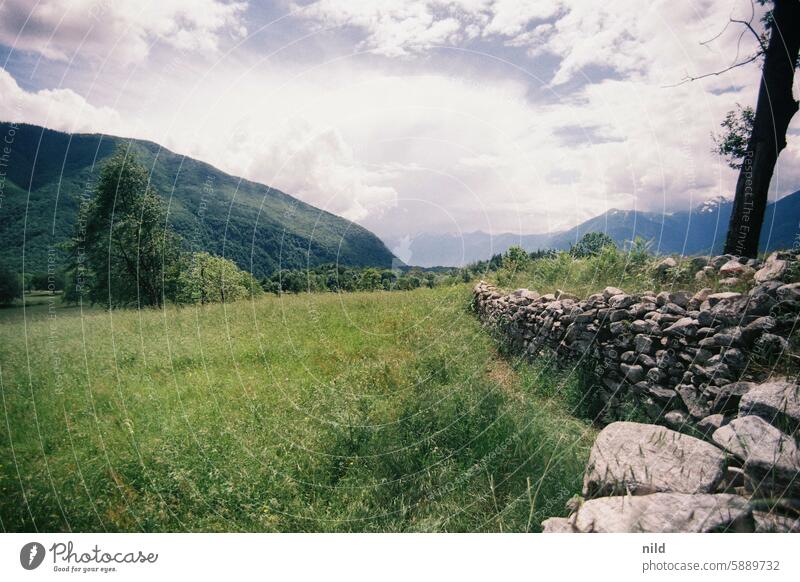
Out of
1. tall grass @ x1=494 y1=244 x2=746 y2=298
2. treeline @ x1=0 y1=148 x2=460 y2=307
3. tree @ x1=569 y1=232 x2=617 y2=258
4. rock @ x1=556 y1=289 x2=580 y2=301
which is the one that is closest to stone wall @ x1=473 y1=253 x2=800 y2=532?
tall grass @ x1=494 y1=244 x2=746 y2=298

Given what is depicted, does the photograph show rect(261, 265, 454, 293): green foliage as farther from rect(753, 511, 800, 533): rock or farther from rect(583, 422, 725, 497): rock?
rect(753, 511, 800, 533): rock

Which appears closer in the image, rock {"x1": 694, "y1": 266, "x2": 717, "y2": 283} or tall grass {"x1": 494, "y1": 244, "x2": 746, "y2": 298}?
rock {"x1": 694, "y1": 266, "x2": 717, "y2": 283}

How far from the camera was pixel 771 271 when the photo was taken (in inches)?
187

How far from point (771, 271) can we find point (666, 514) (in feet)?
11.9

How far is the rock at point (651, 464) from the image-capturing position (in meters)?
3.28

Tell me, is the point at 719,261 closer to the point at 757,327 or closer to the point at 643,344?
the point at 643,344

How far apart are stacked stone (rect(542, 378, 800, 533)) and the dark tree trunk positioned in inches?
210

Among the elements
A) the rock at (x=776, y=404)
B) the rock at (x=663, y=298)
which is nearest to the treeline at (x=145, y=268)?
the rock at (x=663, y=298)

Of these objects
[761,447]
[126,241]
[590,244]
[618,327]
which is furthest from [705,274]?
[126,241]

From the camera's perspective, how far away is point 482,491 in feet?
14.4

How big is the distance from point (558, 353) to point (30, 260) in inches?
363

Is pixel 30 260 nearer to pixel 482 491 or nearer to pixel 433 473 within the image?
pixel 433 473

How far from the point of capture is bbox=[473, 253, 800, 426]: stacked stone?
14.6ft
